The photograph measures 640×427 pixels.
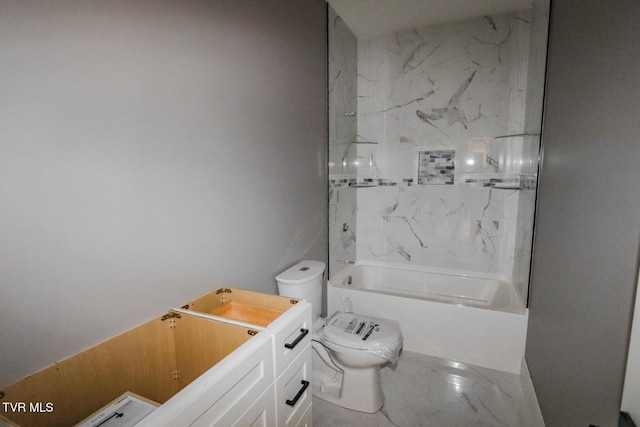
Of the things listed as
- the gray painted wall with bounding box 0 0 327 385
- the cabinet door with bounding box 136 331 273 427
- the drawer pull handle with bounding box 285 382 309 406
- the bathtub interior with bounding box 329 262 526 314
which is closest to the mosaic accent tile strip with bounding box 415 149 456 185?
the bathtub interior with bounding box 329 262 526 314

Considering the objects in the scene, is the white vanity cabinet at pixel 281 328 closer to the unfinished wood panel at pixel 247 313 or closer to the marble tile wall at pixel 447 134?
the unfinished wood panel at pixel 247 313

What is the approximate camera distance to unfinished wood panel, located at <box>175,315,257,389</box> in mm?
1090

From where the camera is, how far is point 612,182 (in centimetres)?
97

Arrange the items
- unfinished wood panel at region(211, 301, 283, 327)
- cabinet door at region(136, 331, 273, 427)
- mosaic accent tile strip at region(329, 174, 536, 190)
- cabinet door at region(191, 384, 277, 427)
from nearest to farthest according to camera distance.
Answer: cabinet door at region(136, 331, 273, 427) → cabinet door at region(191, 384, 277, 427) → unfinished wood panel at region(211, 301, 283, 327) → mosaic accent tile strip at region(329, 174, 536, 190)

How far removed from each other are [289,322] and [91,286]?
656 mm

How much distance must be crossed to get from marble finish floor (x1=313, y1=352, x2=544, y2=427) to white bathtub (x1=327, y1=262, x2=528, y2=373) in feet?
0.41

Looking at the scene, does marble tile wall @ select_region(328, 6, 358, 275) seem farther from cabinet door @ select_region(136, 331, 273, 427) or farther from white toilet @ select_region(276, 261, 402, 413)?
cabinet door @ select_region(136, 331, 273, 427)

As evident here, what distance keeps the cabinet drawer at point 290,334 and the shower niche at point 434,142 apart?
139 cm

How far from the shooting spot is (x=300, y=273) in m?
1.92

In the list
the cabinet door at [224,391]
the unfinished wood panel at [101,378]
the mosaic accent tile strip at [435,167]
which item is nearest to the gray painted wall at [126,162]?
the unfinished wood panel at [101,378]

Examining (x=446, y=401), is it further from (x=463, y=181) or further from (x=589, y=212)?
(x=463, y=181)

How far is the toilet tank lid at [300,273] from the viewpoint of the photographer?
1.83 metres

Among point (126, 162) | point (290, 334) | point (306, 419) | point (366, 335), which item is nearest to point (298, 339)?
point (290, 334)

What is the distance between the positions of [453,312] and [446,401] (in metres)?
0.60
